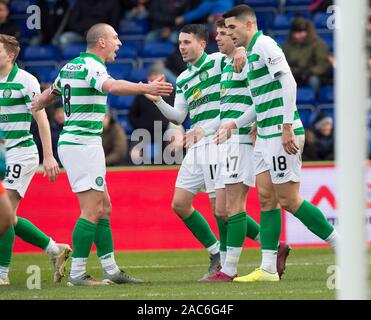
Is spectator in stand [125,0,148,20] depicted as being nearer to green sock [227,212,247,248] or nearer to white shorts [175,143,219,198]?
white shorts [175,143,219,198]

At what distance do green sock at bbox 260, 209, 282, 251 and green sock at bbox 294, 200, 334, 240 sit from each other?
205 mm

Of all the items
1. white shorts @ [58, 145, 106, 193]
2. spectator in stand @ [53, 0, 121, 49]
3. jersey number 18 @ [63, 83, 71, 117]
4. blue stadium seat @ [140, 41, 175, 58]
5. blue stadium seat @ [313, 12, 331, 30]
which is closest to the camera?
white shorts @ [58, 145, 106, 193]

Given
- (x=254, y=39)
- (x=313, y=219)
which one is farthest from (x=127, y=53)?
(x=313, y=219)

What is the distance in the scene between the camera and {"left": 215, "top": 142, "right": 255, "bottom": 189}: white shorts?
989 centimetres

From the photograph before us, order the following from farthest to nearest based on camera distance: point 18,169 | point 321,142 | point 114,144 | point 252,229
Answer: point 321,142 → point 114,144 → point 252,229 → point 18,169

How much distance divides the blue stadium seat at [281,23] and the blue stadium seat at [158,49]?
158 cm

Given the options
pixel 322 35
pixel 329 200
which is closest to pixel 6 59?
pixel 329 200

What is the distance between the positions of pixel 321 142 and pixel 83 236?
588cm

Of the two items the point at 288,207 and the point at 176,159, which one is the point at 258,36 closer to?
the point at 288,207

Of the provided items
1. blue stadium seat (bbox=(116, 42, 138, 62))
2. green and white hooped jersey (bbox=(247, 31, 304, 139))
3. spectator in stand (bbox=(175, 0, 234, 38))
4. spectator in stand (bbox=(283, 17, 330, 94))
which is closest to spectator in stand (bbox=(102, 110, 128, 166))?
spectator in stand (bbox=(283, 17, 330, 94))

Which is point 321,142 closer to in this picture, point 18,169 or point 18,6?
point 18,169

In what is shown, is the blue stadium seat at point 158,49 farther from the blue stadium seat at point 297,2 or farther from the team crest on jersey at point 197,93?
the team crest on jersey at point 197,93

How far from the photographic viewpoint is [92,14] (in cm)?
1714
